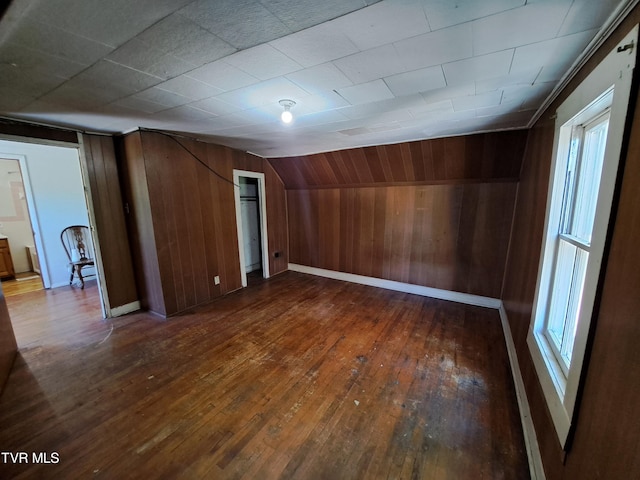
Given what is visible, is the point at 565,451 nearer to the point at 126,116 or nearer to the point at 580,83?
the point at 580,83

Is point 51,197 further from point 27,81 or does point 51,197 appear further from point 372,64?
point 372,64

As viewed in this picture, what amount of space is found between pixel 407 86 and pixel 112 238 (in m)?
3.64

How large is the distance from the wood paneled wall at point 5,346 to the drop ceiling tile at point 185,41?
8.47ft

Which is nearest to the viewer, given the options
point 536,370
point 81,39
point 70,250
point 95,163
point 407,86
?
point 81,39

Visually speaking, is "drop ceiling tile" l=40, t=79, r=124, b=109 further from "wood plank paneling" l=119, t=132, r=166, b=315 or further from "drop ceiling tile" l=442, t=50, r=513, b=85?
"drop ceiling tile" l=442, t=50, r=513, b=85

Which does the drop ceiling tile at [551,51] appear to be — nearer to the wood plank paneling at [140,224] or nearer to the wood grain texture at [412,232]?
the wood grain texture at [412,232]

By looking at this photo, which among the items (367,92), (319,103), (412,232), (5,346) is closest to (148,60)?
(319,103)

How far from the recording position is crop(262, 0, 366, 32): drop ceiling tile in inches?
37.0

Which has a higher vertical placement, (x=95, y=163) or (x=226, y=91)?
(x=226, y=91)

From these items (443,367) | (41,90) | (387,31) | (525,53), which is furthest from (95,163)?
(443,367)

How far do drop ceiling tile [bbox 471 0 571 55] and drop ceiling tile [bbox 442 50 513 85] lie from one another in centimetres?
8

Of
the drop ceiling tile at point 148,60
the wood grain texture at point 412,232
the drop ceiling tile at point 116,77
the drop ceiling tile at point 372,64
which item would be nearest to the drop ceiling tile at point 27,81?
the drop ceiling tile at point 116,77

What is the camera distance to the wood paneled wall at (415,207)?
302cm

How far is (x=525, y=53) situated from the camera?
1.25 m
